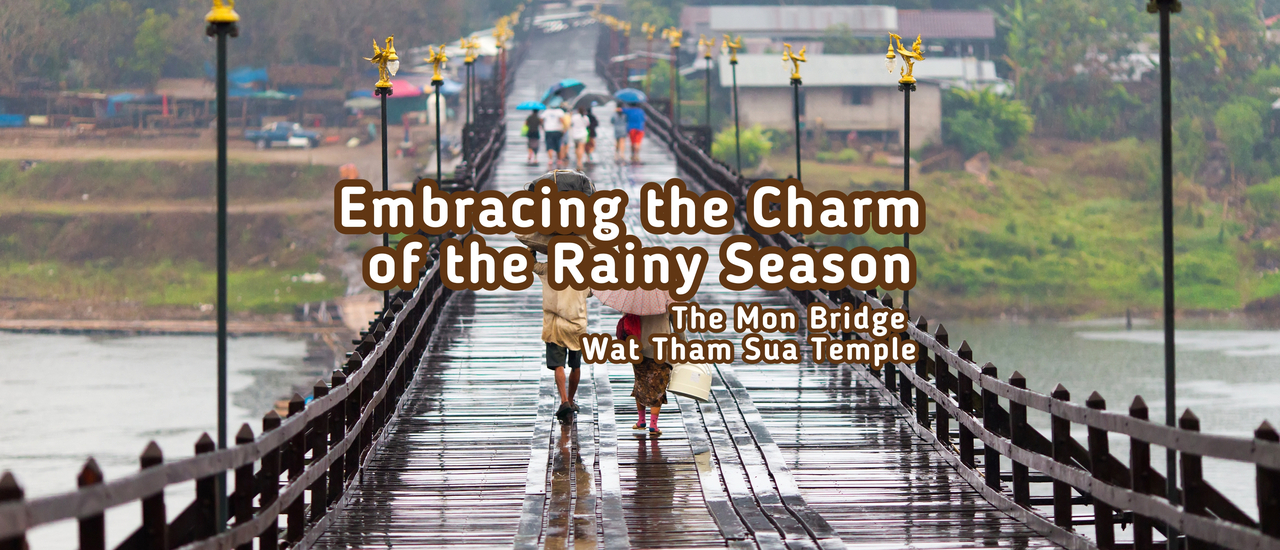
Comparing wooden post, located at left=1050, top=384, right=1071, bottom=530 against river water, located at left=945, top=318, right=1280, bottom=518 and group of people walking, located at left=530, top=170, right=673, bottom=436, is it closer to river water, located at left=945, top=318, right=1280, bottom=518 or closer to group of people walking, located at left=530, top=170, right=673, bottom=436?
group of people walking, located at left=530, top=170, right=673, bottom=436

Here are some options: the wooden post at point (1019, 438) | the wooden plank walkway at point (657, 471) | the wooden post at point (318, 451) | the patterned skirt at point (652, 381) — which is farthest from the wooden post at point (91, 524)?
the patterned skirt at point (652, 381)

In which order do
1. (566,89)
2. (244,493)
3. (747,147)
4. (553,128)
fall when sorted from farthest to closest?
(747,147)
(566,89)
(553,128)
(244,493)

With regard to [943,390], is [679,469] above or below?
below

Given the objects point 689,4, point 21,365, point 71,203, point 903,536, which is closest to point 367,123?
point 71,203

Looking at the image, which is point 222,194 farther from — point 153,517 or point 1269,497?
point 1269,497

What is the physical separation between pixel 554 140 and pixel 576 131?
128 centimetres

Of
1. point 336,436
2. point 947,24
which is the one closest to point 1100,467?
point 336,436

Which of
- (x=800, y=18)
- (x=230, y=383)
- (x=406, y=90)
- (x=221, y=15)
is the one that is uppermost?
(x=800, y=18)

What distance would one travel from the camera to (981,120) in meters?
A: 84.4

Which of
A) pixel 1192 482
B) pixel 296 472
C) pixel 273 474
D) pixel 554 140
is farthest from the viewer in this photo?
pixel 554 140

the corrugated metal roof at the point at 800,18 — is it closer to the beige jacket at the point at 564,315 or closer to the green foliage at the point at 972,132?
the green foliage at the point at 972,132

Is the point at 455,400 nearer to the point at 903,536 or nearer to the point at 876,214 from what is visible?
the point at 876,214

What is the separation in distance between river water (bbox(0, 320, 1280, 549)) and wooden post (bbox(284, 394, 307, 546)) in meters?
34.4

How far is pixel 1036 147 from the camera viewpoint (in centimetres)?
8725
